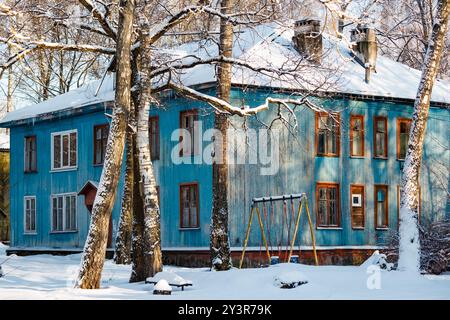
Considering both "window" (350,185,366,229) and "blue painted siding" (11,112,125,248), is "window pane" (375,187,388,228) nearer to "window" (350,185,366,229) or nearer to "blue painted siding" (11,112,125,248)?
"window" (350,185,366,229)

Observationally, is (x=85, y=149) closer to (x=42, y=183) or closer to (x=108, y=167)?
(x=42, y=183)

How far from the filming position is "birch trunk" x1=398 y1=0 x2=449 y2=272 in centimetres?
2200

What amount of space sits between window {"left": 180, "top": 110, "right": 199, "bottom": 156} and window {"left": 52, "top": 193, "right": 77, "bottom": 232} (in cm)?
787

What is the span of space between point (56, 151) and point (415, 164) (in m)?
20.6

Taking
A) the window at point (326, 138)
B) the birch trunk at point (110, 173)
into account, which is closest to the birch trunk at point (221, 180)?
the birch trunk at point (110, 173)

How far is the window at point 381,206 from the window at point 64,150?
12809 mm

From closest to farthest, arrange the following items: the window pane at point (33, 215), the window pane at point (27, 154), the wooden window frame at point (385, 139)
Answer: the wooden window frame at point (385, 139) < the window pane at point (33, 215) < the window pane at point (27, 154)

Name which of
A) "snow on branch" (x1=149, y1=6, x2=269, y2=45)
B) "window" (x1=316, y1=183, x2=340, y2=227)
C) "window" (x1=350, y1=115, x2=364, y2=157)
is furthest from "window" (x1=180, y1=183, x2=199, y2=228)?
"snow on branch" (x1=149, y1=6, x2=269, y2=45)

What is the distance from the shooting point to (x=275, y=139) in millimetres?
30922

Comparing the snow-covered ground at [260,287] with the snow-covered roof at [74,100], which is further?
the snow-covered roof at [74,100]

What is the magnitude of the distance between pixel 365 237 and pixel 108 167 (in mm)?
16077

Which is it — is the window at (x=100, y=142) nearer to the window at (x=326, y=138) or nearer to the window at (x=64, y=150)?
the window at (x=64, y=150)

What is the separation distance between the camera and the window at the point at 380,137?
33.9 metres
